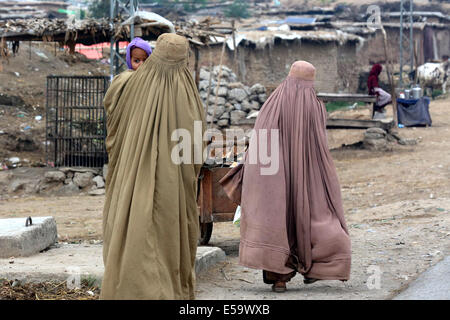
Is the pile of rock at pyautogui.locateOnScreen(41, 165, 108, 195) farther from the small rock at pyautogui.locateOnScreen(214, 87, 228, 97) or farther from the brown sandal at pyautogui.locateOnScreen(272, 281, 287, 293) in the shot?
the brown sandal at pyautogui.locateOnScreen(272, 281, 287, 293)

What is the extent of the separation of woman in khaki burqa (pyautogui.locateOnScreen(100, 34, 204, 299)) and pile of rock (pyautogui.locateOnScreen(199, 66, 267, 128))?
517 inches

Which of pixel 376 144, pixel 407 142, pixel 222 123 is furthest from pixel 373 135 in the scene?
pixel 222 123

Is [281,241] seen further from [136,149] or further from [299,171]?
[136,149]

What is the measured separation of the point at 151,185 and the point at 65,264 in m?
1.71

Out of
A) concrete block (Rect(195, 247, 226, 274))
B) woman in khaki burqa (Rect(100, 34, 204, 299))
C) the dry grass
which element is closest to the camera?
woman in khaki burqa (Rect(100, 34, 204, 299))

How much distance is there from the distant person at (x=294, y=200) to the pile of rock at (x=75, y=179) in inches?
287

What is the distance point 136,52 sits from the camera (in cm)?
509

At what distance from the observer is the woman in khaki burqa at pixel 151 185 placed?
4.21m

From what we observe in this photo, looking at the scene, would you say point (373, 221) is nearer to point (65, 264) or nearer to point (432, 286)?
point (432, 286)

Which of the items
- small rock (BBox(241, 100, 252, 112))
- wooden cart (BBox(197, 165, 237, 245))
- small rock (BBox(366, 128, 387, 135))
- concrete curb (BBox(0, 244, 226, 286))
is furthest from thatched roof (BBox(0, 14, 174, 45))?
concrete curb (BBox(0, 244, 226, 286))

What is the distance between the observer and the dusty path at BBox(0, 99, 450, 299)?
5586mm

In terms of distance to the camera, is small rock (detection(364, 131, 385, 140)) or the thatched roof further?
small rock (detection(364, 131, 385, 140))
